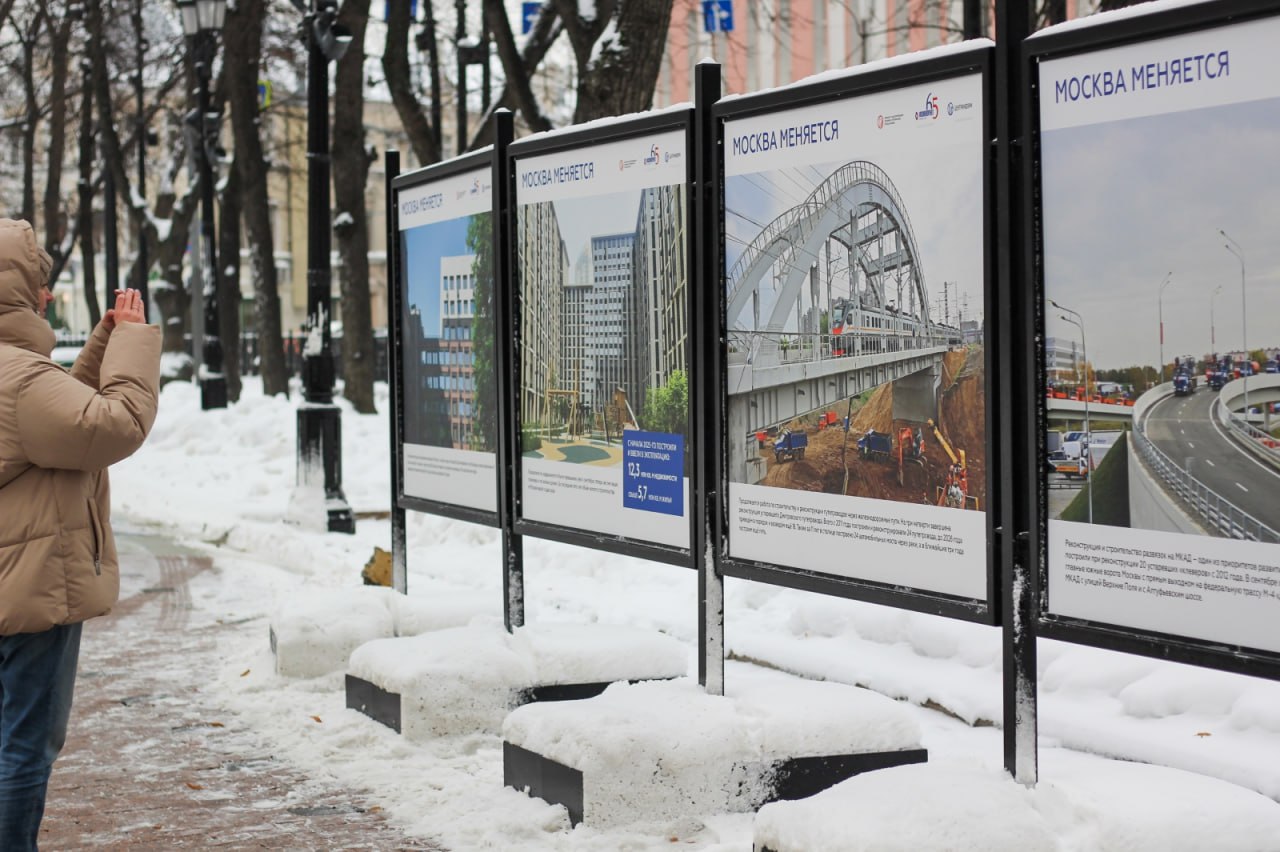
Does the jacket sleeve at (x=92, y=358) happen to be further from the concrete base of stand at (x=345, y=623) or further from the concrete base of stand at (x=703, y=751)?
the concrete base of stand at (x=345, y=623)

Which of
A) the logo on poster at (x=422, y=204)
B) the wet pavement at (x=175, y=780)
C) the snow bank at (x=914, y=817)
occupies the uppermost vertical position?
the logo on poster at (x=422, y=204)

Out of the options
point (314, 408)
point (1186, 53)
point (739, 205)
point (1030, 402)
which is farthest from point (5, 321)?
point (314, 408)

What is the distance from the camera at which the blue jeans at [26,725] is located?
4281 mm

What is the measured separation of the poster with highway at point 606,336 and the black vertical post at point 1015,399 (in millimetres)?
1592

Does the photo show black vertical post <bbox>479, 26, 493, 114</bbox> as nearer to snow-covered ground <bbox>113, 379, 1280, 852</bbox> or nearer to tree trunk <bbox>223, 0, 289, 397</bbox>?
tree trunk <bbox>223, 0, 289, 397</bbox>

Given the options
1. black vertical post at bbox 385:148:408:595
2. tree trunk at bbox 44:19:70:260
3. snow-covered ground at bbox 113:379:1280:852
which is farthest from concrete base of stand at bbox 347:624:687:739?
tree trunk at bbox 44:19:70:260

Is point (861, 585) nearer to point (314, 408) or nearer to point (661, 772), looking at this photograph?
point (661, 772)

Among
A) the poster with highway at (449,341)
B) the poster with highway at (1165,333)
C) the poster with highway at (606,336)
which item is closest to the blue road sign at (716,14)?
the poster with highway at (449,341)

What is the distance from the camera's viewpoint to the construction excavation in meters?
4.61

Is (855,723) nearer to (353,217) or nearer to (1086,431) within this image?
(1086,431)

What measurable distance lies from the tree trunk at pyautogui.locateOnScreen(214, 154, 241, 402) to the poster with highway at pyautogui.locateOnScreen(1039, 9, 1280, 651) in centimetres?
2745

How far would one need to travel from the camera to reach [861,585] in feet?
16.3

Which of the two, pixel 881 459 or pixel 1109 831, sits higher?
pixel 881 459

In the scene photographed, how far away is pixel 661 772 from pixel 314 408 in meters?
9.20
